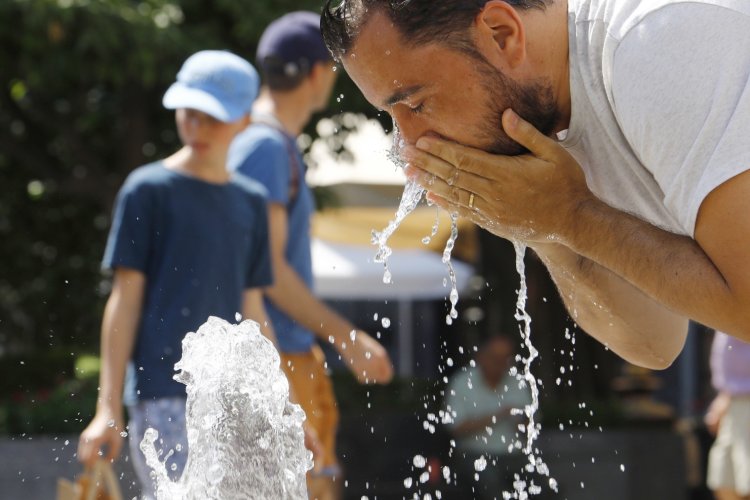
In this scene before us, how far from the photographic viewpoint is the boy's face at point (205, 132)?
4.10m

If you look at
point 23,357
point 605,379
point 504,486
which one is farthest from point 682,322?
point 605,379

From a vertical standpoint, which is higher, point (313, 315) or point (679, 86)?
point (679, 86)

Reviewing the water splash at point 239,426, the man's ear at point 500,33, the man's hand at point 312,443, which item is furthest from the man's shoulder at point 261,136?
the man's ear at point 500,33

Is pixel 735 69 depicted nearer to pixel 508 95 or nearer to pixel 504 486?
pixel 508 95

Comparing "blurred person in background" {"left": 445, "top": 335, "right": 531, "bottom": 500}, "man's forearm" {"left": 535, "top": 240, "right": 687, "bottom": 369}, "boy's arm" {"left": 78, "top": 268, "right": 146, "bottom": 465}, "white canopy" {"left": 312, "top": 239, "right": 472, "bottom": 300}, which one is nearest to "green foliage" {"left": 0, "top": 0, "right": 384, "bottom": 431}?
"white canopy" {"left": 312, "top": 239, "right": 472, "bottom": 300}

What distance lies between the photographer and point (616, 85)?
2131 millimetres

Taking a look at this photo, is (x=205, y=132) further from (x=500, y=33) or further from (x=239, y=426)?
(x=500, y=33)

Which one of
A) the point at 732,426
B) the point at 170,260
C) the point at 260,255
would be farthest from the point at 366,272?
the point at 170,260

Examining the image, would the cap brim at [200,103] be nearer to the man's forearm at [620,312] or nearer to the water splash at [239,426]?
the water splash at [239,426]

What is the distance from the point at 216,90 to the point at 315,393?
1.16m

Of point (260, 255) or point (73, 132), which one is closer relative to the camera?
point (260, 255)

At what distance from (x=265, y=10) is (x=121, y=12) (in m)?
1.15

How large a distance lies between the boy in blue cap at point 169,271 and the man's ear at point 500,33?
1.90 meters

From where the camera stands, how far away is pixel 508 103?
89.4 inches
